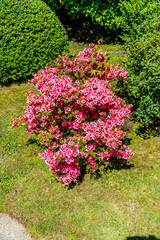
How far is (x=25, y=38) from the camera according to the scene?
738cm

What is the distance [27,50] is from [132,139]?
166 inches

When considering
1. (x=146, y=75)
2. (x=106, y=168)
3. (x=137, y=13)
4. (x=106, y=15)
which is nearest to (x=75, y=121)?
(x=106, y=168)

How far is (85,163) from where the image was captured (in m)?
4.99

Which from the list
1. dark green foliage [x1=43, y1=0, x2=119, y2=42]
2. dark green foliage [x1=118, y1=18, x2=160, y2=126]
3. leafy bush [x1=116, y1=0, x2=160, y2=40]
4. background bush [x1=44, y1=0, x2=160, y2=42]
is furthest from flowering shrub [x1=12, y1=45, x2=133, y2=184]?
dark green foliage [x1=43, y1=0, x2=119, y2=42]

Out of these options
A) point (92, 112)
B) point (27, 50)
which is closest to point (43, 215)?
point (92, 112)

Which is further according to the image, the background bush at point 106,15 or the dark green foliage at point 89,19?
the dark green foliage at point 89,19

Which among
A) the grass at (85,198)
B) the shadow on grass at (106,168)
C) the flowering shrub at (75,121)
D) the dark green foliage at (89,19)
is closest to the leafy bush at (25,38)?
the flowering shrub at (75,121)

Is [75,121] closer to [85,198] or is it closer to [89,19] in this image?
[85,198]

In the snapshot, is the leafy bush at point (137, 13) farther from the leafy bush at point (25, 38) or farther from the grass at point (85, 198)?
the grass at point (85, 198)

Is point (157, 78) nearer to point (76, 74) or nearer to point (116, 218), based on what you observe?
point (76, 74)

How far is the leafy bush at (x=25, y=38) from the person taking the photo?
7.32 metres

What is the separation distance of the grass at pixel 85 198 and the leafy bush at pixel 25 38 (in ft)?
9.22

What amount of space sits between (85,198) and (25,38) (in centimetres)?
520

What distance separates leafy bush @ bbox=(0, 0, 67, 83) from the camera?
24.0ft
